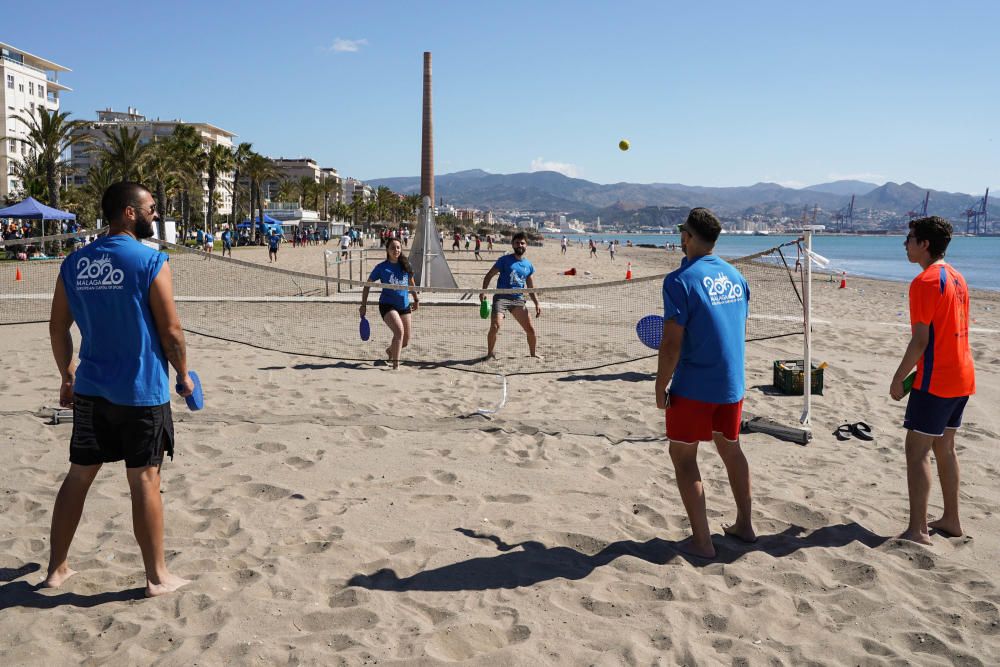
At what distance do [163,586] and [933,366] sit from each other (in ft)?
13.9

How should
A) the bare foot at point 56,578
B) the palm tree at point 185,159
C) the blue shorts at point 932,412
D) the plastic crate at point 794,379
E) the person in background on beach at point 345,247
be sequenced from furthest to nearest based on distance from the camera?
the palm tree at point 185,159, the person in background on beach at point 345,247, the plastic crate at point 794,379, the blue shorts at point 932,412, the bare foot at point 56,578

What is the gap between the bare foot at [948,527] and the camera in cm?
444

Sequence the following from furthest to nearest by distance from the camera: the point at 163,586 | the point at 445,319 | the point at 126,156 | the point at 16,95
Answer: the point at 16,95, the point at 126,156, the point at 445,319, the point at 163,586

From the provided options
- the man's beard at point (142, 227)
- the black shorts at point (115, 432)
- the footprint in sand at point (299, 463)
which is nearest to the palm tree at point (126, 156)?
the footprint in sand at point (299, 463)

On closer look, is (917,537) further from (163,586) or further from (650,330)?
(163,586)

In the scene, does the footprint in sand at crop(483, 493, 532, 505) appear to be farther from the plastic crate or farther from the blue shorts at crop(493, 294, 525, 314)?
the blue shorts at crop(493, 294, 525, 314)

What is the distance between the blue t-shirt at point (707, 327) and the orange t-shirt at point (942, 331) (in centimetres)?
110

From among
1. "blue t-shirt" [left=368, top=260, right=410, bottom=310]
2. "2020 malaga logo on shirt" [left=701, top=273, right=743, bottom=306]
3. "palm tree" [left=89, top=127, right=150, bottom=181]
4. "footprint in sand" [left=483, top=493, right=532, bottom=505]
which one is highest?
"palm tree" [left=89, top=127, right=150, bottom=181]

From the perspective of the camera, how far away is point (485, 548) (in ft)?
14.0

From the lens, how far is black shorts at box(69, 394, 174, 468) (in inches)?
133

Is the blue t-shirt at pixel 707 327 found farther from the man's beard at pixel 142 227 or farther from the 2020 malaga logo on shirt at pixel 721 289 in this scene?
the man's beard at pixel 142 227

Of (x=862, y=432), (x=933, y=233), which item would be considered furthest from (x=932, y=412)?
(x=862, y=432)

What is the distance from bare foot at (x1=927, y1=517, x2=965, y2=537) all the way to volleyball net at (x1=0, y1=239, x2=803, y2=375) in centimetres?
275

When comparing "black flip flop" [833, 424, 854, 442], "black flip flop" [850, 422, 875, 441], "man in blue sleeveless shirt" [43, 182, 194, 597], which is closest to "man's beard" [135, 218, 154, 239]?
"man in blue sleeveless shirt" [43, 182, 194, 597]
